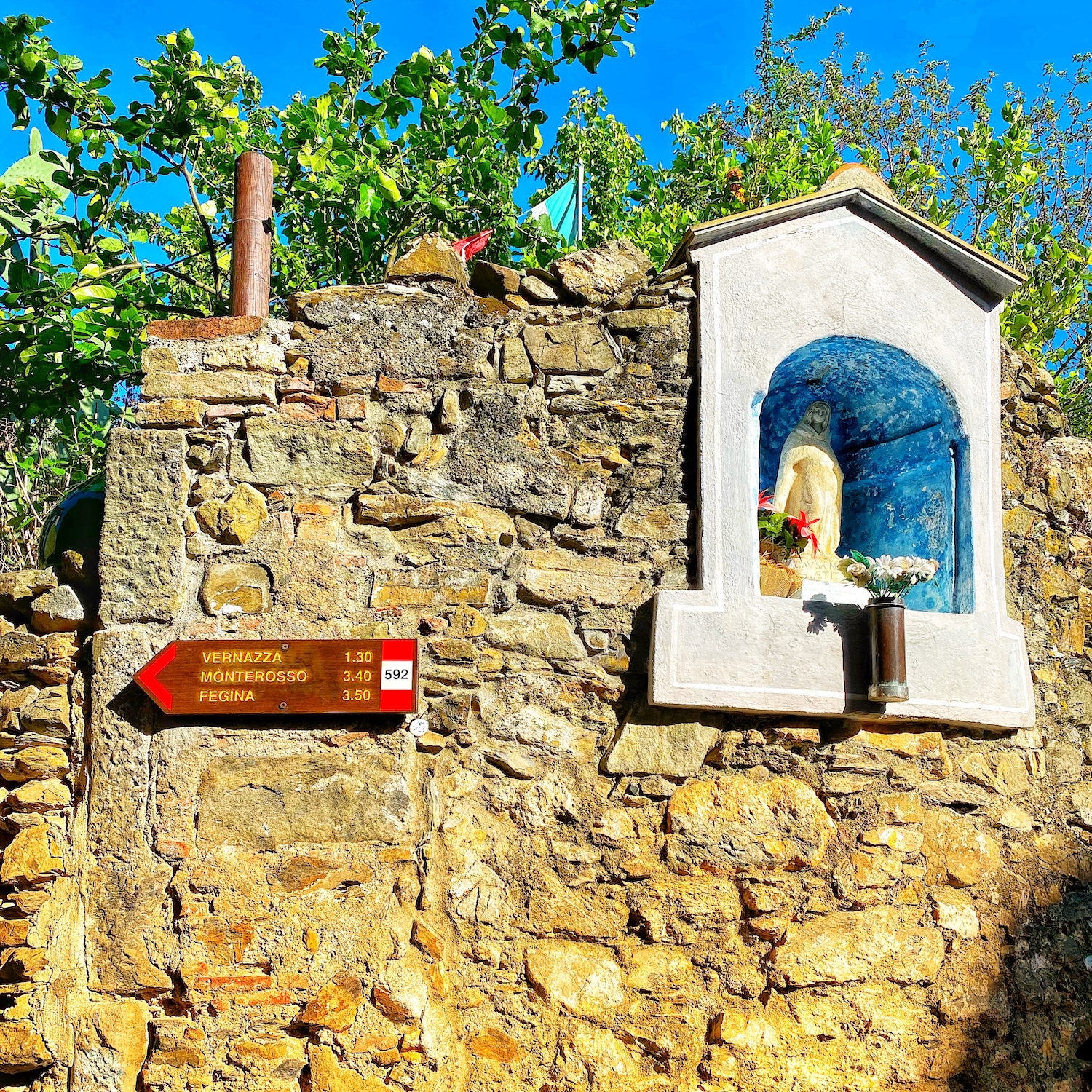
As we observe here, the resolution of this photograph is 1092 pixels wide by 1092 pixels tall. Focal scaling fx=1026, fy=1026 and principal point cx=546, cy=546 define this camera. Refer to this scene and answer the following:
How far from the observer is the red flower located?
12.5 feet

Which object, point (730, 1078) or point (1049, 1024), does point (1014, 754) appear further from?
point (730, 1078)

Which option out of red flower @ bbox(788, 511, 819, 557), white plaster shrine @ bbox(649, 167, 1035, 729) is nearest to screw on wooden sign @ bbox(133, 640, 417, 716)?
white plaster shrine @ bbox(649, 167, 1035, 729)

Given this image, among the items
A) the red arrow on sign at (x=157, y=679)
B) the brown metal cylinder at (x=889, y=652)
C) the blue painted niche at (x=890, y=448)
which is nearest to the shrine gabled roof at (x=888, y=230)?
the blue painted niche at (x=890, y=448)

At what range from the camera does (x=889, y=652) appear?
3.10m

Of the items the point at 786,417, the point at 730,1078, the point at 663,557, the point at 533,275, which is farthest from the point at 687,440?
the point at 730,1078

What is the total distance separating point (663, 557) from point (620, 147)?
768 cm

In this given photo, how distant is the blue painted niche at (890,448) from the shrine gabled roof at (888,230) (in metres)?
0.41

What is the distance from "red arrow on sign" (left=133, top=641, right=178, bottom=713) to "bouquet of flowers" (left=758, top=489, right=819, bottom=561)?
201 centimetres

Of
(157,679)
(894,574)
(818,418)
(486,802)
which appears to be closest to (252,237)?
(157,679)

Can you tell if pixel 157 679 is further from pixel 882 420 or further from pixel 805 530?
pixel 882 420

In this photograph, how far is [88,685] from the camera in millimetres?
3029

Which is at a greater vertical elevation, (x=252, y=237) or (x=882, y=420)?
(x=252, y=237)

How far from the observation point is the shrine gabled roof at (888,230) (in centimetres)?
346

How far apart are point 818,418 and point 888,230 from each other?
75 cm
